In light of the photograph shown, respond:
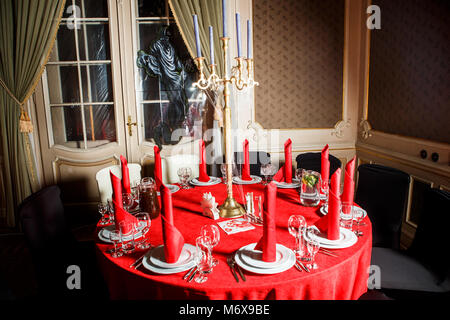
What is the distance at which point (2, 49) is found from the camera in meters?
3.16

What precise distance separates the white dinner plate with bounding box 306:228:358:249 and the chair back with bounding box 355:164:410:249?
2.30 ft

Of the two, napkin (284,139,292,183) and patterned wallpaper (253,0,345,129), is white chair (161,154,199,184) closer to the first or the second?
napkin (284,139,292,183)

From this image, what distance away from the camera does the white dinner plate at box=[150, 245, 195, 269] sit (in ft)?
4.11

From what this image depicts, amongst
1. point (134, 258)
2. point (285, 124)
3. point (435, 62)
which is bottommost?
point (134, 258)

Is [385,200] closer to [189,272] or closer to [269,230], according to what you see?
[269,230]

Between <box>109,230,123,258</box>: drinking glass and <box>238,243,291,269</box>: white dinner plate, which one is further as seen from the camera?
<box>109,230,123,258</box>: drinking glass

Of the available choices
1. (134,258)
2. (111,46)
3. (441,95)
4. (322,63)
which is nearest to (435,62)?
(441,95)

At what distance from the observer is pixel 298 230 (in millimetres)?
1354

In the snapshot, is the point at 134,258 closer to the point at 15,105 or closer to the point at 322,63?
the point at 15,105

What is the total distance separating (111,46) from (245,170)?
6.51 feet

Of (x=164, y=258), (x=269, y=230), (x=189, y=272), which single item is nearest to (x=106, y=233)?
(x=164, y=258)

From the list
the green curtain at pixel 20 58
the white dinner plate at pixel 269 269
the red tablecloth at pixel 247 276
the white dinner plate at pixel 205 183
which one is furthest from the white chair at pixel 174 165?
the green curtain at pixel 20 58

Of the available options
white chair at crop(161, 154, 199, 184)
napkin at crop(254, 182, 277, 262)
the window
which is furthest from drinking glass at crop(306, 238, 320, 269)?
the window
